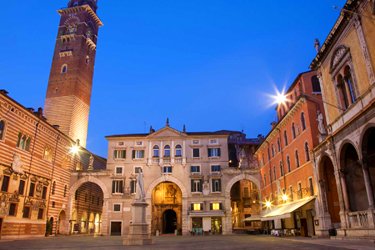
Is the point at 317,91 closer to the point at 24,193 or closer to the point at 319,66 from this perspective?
the point at 319,66

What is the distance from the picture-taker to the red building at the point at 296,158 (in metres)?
23.8

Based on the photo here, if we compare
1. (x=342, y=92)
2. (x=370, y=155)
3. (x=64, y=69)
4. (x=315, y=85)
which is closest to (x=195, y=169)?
(x=315, y=85)

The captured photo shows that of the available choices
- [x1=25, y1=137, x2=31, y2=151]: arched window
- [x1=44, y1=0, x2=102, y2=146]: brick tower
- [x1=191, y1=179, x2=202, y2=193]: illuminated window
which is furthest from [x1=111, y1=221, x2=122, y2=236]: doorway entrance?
[x1=25, y1=137, x2=31, y2=151]: arched window

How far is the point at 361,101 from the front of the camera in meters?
15.8

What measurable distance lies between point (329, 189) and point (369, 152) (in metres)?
6.21

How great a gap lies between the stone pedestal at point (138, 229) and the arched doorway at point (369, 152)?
44.2 ft

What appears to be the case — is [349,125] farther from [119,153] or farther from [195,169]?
[119,153]

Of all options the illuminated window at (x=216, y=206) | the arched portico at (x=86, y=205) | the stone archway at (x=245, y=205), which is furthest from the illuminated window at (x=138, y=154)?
the stone archway at (x=245, y=205)

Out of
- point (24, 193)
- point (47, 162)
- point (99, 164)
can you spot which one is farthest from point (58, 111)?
point (24, 193)

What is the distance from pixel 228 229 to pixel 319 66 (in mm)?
27022

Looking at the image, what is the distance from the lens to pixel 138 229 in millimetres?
19594

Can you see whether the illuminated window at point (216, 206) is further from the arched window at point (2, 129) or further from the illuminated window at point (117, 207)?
the arched window at point (2, 129)

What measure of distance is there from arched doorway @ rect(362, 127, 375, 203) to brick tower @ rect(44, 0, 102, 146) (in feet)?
140

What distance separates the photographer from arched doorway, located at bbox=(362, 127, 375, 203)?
15416 mm
